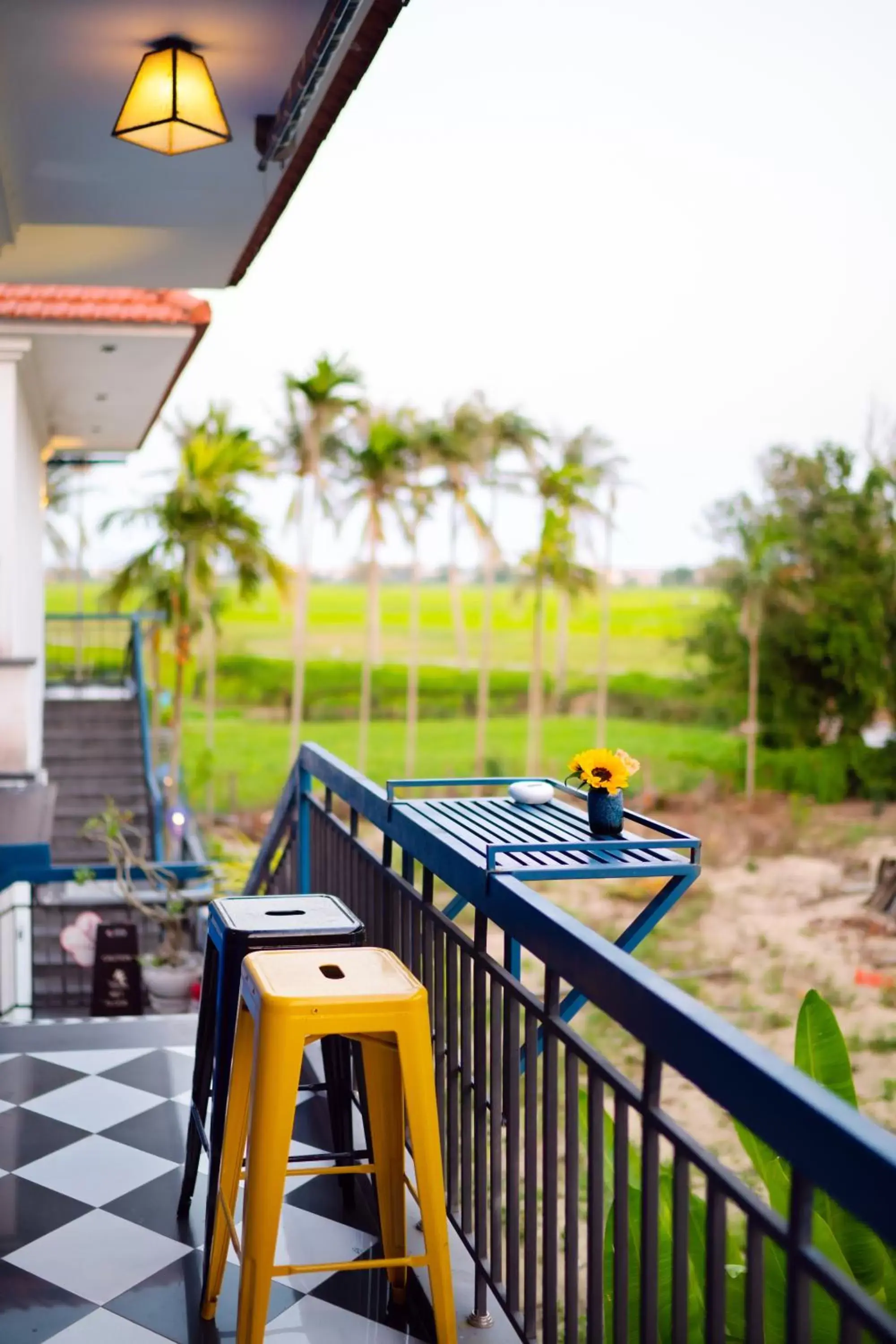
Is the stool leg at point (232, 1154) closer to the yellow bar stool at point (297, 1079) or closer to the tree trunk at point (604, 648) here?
the yellow bar stool at point (297, 1079)

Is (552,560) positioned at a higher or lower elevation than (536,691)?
higher

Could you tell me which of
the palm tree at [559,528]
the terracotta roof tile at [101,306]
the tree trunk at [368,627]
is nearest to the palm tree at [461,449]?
the palm tree at [559,528]

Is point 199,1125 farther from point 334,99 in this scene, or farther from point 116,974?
point 116,974

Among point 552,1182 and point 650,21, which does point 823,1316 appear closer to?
point 552,1182

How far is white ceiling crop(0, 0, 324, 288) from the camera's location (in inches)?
139

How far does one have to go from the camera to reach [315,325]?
214 feet

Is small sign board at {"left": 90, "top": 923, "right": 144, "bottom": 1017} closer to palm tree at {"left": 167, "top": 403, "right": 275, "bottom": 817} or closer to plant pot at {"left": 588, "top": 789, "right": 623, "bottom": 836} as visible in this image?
plant pot at {"left": 588, "top": 789, "right": 623, "bottom": 836}

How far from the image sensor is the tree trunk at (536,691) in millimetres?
37406

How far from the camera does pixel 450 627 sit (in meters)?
50.7

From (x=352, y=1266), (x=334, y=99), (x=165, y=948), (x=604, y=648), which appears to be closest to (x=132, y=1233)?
(x=352, y=1266)

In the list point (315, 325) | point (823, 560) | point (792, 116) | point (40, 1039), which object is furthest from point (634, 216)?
point (40, 1039)

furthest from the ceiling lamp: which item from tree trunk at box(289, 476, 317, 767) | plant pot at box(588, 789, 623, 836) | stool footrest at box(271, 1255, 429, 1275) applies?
tree trunk at box(289, 476, 317, 767)

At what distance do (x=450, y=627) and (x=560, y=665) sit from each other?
196 inches

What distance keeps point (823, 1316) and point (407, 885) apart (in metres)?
1.14
